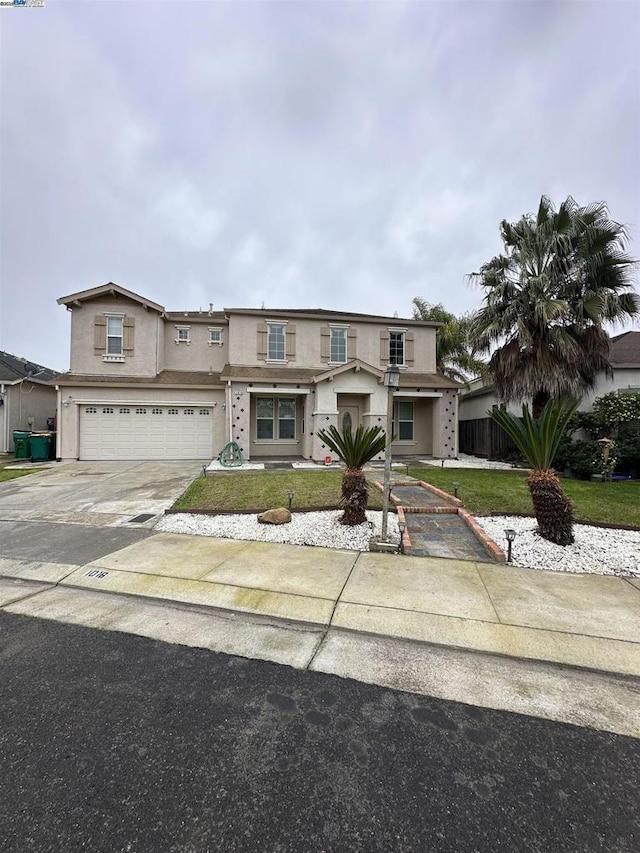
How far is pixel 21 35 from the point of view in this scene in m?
9.41

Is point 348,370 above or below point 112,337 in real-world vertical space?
below

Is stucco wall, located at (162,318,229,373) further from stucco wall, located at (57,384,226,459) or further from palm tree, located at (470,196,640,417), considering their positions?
palm tree, located at (470,196,640,417)

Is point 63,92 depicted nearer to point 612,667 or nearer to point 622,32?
point 622,32

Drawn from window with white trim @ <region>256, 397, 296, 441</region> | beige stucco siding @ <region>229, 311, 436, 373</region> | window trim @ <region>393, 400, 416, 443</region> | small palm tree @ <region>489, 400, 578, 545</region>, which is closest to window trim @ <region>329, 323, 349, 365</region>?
beige stucco siding @ <region>229, 311, 436, 373</region>

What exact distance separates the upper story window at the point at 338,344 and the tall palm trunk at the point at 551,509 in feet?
39.9

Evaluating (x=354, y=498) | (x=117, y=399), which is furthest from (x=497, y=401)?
(x=117, y=399)

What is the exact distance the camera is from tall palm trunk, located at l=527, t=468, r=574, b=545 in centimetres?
578

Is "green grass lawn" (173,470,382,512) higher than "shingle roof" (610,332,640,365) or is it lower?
lower

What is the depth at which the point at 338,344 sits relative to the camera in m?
17.3

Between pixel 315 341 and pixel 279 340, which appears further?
pixel 315 341

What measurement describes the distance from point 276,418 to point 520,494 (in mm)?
10662

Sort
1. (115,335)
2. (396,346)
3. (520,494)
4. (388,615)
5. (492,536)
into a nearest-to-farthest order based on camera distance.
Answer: (388,615), (492,536), (520,494), (115,335), (396,346)

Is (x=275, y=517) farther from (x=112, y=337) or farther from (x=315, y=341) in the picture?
(x=112, y=337)

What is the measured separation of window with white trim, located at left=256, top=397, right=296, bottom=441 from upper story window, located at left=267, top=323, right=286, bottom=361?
6.59 feet
